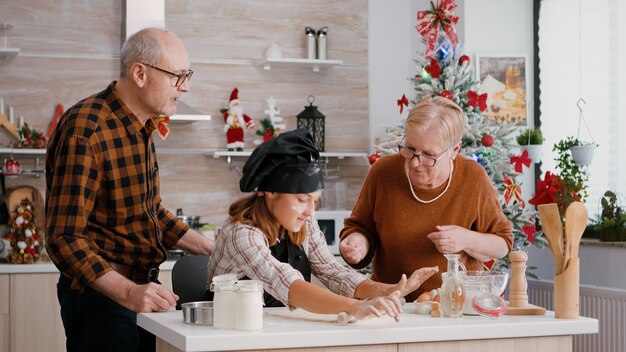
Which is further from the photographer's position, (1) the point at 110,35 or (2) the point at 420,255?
(1) the point at 110,35

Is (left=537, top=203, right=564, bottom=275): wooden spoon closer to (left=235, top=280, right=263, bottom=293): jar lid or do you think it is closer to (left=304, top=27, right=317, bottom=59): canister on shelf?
(left=235, top=280, right=263, bottom=293): jar lid

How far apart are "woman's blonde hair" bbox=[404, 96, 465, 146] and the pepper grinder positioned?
465 millimetres

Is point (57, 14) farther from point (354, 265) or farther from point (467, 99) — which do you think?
point (354, 265)

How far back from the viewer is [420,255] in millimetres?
2799

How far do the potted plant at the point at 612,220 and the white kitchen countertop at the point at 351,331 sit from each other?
2519mm

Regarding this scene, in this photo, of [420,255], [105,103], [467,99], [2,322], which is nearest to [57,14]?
[2,322]

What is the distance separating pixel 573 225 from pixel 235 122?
336cm

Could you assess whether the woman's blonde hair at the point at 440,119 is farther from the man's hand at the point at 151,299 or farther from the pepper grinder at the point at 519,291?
the man's hand at the point at 151,299

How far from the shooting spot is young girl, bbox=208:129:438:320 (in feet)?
7.40

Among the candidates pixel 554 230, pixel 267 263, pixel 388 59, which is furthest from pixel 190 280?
pixel 388 59

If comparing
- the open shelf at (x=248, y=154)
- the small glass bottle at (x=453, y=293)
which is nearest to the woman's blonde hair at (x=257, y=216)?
the small glass bottle at (x=453, y=293)

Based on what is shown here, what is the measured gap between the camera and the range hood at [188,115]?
5.14m

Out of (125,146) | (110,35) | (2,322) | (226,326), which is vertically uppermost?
(110,35)

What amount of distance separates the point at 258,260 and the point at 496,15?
3536mm
